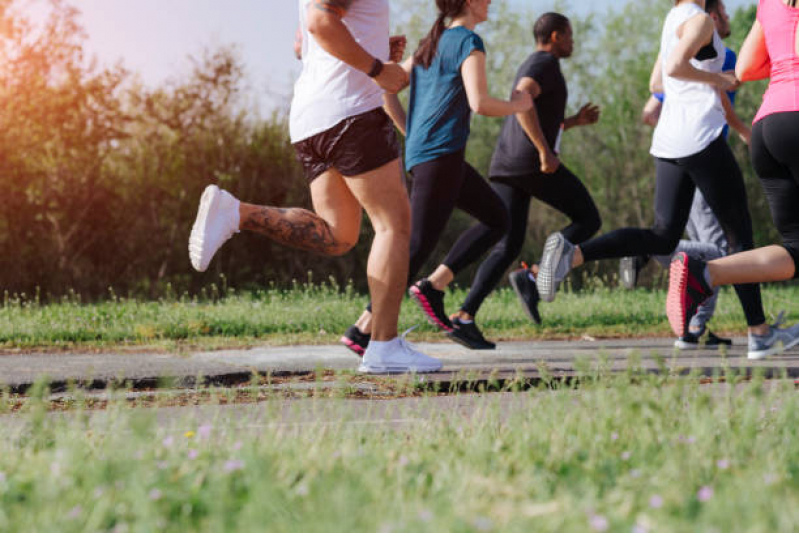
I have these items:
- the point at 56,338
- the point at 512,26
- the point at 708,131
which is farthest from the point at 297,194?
the point at 512,26

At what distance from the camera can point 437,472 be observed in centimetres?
247

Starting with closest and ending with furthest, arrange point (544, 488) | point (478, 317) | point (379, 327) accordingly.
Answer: point (544, 488)
point (379, 327)
point (478, 317)

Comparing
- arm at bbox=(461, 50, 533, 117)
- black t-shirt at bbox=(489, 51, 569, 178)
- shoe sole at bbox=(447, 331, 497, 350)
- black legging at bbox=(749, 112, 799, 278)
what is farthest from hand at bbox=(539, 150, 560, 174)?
black legging at bbox=(749, 112, 799, 278)

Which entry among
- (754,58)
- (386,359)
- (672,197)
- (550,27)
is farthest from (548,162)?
(386,359)

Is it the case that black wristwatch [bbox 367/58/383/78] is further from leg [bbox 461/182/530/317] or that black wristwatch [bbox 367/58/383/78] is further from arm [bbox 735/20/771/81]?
leg [bbox 461/182/530/317]

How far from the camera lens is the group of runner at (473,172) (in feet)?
15.7

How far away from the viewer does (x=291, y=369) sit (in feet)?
17.7

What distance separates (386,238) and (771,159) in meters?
2.07

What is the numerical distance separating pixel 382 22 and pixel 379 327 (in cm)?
153

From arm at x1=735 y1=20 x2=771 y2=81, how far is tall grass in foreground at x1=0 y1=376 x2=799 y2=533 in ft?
8.24

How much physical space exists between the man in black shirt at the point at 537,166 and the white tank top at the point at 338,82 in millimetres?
2043

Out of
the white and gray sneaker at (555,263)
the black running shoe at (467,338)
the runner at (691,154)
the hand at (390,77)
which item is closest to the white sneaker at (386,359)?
the hand at (390,77)

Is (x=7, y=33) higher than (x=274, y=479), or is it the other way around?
(x=7, y=33)

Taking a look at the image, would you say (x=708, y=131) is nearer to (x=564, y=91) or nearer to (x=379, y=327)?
(x=564, y=91)
